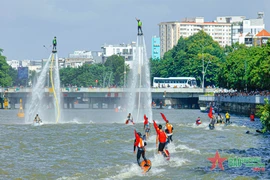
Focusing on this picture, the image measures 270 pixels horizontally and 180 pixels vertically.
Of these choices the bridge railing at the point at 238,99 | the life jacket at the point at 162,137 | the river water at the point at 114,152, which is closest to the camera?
the river water at the point at 114,152

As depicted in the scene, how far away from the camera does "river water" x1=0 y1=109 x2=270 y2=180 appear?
4694 cm

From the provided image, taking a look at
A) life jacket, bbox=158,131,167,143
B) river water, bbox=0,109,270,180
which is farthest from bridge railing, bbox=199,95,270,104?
life jacket, bbox=158,131,167,143

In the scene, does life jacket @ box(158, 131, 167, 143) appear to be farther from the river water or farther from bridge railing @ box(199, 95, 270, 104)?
bridge railing @ box(199, 95, 270, 104)

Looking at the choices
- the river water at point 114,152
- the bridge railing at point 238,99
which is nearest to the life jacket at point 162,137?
the river water at point 114,152

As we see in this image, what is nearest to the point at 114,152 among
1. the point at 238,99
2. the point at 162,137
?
the point at 162,137

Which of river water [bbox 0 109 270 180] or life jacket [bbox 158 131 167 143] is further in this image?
life jacket [bbox 158 131 167 143]

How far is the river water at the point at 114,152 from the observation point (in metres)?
46.9

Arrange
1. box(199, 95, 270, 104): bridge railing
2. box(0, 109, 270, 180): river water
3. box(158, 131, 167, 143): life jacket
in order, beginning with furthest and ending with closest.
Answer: box(199, 95, 270, 104): bridge railing, box(158, 131, 167, 143): life jacket, box(0, 109, 270, 180): river water

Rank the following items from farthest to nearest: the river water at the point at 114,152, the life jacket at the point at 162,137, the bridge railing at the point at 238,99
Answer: the bridge railing at the point at 238,99 < the life jacket at the point at 162,137 < the river water at the point at 114,152

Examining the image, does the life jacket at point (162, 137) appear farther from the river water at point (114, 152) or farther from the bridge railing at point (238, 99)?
the bridge railing at point (238, 99)

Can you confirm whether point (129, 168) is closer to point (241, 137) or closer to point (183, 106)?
point (241, 137)

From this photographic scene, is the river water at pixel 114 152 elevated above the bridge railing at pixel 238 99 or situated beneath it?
situated beneath

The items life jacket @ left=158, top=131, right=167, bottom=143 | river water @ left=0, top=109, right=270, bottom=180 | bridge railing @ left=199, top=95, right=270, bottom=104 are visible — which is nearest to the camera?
river water @ left=0, top=109, right=270, bottom=180

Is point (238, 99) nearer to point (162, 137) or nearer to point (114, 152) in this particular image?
point (114, 152)
